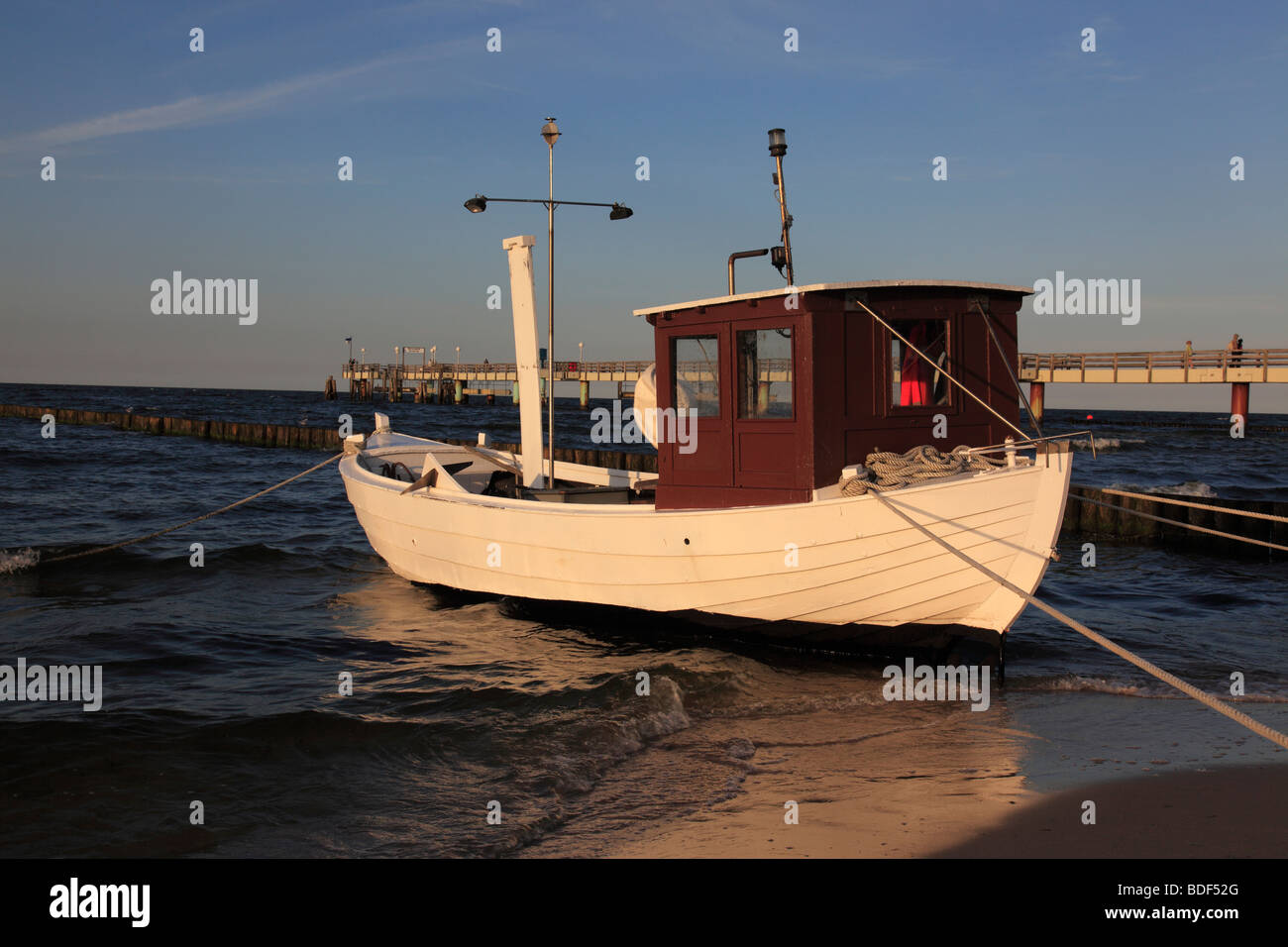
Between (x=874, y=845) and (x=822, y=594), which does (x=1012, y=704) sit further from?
(x=874, y=845)

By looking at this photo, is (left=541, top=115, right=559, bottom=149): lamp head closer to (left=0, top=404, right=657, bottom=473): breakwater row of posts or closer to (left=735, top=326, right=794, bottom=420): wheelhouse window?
(left=735, top=326, right=794, bottom=420): wheelhouse window

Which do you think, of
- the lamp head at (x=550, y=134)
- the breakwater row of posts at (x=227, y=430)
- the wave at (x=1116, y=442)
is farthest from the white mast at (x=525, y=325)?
the wave at (x=1116, y=442)

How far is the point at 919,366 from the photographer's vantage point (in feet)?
30.6

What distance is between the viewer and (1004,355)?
9.49 meters

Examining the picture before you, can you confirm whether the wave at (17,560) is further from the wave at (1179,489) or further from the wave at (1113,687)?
the wave at (1179,489)

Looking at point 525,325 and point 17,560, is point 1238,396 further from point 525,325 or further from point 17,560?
point 17,560

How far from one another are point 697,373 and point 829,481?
1804 millimetres

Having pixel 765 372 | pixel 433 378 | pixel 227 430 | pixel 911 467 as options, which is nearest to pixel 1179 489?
pixel 911 467

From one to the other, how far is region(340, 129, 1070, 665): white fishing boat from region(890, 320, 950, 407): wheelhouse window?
2cm

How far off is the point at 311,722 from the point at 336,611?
4862mm

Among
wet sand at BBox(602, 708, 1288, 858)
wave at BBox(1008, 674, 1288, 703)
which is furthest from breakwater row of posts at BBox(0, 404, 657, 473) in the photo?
wet sand at BBox(602, 708, 1288, 858)

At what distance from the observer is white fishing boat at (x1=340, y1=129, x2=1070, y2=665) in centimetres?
802

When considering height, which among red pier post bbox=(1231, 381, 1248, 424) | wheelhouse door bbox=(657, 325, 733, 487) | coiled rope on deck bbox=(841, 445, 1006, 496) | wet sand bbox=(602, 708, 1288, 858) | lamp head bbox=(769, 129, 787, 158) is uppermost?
lamp head bbox=(769, 129, 787, 158)
